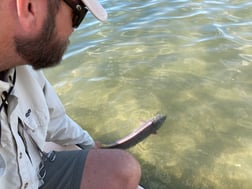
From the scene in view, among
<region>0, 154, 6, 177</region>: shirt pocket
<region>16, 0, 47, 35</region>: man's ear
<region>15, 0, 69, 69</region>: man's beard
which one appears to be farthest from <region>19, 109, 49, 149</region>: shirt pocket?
<region>16, 0, 47, 35</region>: man's ear

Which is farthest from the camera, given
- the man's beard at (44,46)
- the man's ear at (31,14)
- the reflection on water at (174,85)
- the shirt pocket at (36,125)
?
the reflection on water at (174,85)

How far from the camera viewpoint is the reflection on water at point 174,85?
335 centimetres

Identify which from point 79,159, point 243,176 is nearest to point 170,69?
point 243,176

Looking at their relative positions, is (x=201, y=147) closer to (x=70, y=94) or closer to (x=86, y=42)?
(x=70, y=94)

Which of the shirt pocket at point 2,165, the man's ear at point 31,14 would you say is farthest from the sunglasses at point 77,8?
the shirt pocket at point 2,165

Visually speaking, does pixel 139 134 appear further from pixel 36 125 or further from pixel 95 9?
pixel 95 9

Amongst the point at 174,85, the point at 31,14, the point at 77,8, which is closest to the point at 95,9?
the point at 77,8

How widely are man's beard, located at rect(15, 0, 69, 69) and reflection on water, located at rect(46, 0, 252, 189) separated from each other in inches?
58.4

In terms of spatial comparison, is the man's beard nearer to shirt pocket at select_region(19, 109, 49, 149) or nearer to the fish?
shirt pocket at select_region(19, 109, 49, 149)

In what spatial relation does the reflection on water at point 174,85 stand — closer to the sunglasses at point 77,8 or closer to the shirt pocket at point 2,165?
the shirt pocket at point 2,165

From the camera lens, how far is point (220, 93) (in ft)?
13.2

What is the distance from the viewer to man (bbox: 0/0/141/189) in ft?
5.95

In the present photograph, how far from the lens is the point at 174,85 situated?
13.9 ft

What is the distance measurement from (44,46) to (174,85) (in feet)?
8.00
